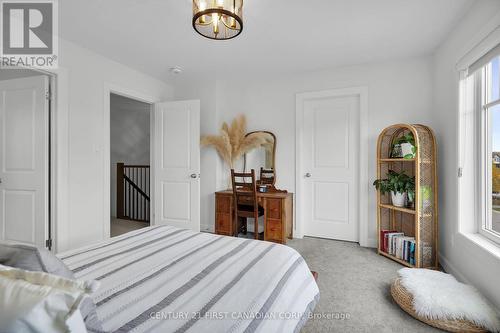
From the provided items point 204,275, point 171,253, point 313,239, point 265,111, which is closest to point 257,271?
point 204,275

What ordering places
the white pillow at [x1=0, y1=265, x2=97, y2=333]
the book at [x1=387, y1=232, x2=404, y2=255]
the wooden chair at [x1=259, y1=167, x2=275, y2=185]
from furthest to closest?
the wooden chair at [x1=259, y1=167, x2=275, y2=185] → the book at [x1=387, y1=232, x2=404, y2=255] → the white pillow at [x1=0, y1=265, x2=97, y2=333]

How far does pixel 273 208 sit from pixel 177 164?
60.9 inches

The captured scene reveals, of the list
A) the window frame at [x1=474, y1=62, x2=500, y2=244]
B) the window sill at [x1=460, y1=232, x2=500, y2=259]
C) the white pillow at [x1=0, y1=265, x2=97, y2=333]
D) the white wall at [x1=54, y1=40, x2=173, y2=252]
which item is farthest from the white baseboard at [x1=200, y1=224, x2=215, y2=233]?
the white pillow at [x1=0, y1=265, x2=97, y2=333]

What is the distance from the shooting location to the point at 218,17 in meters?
1.63

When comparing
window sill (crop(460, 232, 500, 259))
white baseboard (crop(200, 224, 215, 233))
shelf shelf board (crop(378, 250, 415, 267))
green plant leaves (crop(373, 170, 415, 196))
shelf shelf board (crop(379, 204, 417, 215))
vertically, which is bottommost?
shelf shelf board (crop(378, 250, 415, 267))

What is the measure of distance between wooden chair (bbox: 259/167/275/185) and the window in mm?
2289

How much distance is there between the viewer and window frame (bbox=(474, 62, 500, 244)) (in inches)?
80.8

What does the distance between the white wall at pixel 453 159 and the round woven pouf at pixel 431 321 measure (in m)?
0.35

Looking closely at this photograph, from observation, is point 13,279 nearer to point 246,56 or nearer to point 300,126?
point 246,56

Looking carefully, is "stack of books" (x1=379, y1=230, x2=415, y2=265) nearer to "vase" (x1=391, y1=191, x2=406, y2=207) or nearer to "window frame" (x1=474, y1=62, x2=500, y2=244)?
"vase" (x1=391, y1=191, x2=406, y2=207)

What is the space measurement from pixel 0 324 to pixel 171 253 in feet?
2.99

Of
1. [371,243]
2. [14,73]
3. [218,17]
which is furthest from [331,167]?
[14,73]

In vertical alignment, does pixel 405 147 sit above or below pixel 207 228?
above

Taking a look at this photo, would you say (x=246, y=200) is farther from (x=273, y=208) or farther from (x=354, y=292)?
(x=354, y=292)
